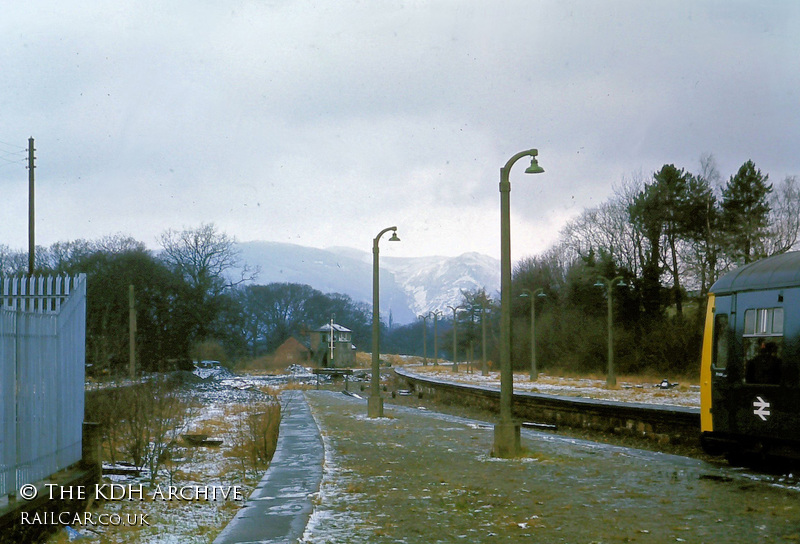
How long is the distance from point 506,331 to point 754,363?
13.0 feet

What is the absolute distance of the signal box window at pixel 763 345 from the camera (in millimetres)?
12227

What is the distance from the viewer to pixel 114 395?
20.7 m

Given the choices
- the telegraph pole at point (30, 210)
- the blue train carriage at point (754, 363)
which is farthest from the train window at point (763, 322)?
the telegraph pole at point (30, 210)

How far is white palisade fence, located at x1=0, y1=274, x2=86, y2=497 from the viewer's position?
8250 mm

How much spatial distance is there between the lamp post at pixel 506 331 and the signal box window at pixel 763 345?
3.76 metres

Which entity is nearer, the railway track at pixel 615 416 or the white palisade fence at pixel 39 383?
the white palisade fence at pixel 39 383

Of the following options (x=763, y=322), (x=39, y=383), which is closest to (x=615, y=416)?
(x=763, y=322)

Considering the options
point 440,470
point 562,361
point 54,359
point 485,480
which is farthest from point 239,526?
point 562,361

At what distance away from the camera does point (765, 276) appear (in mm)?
12805

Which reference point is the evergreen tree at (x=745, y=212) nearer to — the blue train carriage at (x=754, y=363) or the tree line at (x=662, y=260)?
the tree line at (x=662, y=260)

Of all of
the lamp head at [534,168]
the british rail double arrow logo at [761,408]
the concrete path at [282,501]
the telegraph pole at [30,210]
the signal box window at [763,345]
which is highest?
the telegraph pole at [30,210]

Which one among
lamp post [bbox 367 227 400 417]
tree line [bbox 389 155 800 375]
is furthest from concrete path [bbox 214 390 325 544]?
tree line [bbox 389 155 800 375]

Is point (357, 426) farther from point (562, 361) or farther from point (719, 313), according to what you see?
point (562, 361)

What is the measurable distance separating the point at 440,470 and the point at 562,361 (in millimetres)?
62327
